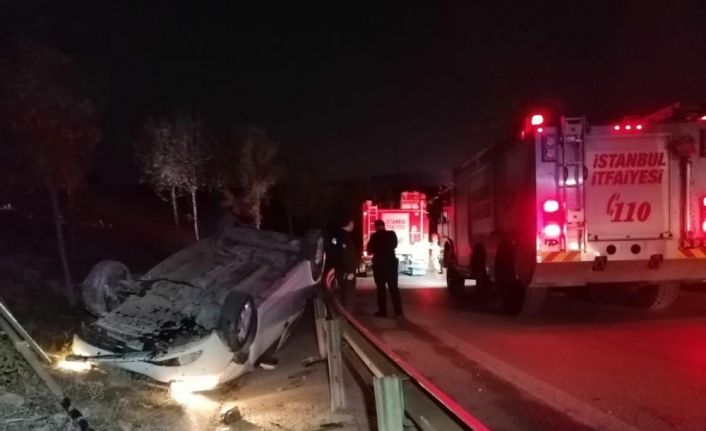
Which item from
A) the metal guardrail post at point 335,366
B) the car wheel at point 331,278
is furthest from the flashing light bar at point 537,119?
the metal guardrail post at point 335,366

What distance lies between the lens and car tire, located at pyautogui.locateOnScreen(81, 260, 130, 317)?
8562 millimetres

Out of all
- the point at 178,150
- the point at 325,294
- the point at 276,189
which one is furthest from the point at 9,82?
the point at 276,189

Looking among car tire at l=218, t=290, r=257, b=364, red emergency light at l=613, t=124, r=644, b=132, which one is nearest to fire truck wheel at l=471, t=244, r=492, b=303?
red emergency light at l=613, t=124, r=644, b=132

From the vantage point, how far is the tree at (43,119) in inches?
460

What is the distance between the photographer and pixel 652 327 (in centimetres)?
1125

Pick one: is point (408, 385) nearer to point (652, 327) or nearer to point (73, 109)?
point (652, 327)

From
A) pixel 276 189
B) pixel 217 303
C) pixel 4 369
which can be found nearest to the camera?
pixel 4 369

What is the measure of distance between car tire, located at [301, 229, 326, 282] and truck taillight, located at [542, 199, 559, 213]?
343 centimetres

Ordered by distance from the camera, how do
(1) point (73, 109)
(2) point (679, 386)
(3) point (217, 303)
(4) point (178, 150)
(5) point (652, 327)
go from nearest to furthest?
(2) point (679, 386) → (3) point (217, 303) → (5) point (652, 327) → (1) point (73, 109) → (4) point (178, 150)

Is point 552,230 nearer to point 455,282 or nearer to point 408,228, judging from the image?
point 455,282

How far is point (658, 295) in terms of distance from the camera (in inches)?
517

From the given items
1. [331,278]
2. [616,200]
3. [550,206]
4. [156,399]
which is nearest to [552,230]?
[550,206]

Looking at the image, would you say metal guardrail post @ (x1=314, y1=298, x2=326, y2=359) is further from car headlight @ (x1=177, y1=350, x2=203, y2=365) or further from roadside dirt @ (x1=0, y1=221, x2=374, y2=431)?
car headlight @ (x1=177, y1=350, x2=203, y2=365)

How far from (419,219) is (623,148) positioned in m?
18.4
